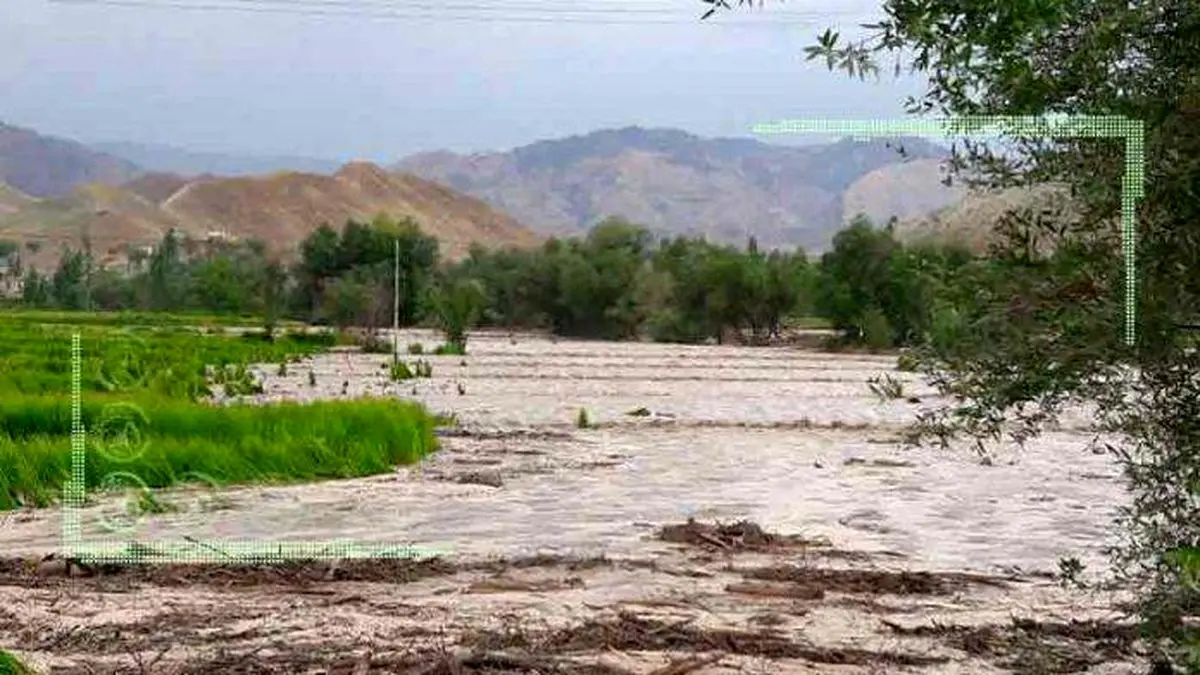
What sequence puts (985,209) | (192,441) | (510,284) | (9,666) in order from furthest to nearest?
(510,284)
(192,441)
(9,666)
(985,209)

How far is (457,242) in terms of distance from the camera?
80.6 m

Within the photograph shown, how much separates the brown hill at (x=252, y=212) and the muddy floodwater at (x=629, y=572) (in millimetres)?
53039

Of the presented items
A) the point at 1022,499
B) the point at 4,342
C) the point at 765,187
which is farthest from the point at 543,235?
the point at 1022,499

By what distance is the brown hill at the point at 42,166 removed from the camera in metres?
80.1

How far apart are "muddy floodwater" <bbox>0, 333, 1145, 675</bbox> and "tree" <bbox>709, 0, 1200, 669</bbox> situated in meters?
0.93

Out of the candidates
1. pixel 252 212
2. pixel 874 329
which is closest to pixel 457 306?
pixel 874 329

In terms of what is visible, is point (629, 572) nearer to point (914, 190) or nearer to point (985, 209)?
point (914, 190)

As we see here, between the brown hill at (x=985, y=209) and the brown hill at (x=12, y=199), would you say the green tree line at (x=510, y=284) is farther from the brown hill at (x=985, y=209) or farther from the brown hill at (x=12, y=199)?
the brown hill at (x=985, y=209)

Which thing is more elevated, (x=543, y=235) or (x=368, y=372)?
(x=543, y=235)

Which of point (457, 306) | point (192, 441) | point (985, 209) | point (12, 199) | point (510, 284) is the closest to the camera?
point (985, 209)

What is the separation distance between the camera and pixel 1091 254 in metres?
4.18

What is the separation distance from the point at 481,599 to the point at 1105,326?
159 inches

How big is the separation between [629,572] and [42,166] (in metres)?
85.6

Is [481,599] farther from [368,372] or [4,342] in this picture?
[4,342]
